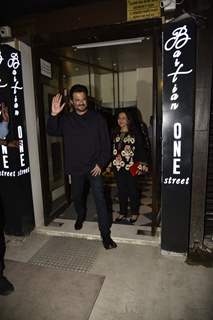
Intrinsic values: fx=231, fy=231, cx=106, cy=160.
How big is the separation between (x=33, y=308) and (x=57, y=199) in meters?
2.16

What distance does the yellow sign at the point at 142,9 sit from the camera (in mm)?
2141

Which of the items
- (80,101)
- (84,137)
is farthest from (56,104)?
(84,137)

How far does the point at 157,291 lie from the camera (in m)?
1.83

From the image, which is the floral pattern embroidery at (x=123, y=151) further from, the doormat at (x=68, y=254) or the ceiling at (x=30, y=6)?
the ceiling at (x=30, y=6)

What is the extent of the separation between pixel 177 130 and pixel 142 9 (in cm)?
119

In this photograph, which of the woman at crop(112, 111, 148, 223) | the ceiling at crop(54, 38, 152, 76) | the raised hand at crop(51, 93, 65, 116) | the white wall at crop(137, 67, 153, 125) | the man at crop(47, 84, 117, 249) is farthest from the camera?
the white wall at crop(137, 67, 153, 125)

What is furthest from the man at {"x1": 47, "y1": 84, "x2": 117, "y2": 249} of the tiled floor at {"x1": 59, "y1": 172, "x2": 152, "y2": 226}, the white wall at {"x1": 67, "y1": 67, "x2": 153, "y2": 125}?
the white wall at {"x1": 67, "y1": 67, "x2": 153, "y2": 125}

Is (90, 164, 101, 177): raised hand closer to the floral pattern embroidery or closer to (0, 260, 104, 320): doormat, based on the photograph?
the floral pattern embroidery

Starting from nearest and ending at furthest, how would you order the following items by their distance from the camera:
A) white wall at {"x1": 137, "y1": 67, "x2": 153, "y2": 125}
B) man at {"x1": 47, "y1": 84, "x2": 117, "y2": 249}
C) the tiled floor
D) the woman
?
1. man at {"x1": 47, "y1": 84, "x2": 117, "y2": 249}
2. the woman
3. the tiled floor
4. white wall at {"x1": 137, "y1": 67, "x2": 153, "y2": 125}

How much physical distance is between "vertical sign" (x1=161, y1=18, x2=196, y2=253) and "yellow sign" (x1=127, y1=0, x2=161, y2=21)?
1.08ft

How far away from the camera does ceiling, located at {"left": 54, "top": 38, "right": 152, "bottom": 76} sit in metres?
3.89

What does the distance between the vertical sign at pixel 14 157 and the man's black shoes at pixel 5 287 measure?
28.9 inches

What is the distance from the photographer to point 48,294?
1.84 meters

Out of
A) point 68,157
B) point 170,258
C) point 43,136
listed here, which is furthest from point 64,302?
point 43,136
